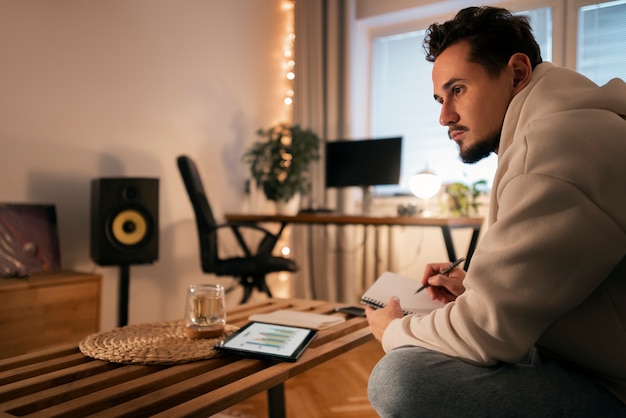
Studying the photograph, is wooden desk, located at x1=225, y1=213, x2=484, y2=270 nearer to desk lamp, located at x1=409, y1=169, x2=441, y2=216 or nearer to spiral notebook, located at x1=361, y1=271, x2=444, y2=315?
desk lamp, located at x1=409, y1=169, x2=441, y2=216

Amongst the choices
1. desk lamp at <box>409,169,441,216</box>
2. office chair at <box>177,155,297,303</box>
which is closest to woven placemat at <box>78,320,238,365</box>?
office chair at <box>177,155,297,303</box>

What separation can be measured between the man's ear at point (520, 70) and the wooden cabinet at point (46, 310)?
1.90m

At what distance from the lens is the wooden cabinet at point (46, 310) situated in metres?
1.97

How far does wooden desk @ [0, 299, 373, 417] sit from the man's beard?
1.68 ft

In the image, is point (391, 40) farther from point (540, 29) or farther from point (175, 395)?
point (175, 395)

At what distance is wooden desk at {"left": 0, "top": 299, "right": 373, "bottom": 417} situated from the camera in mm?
790

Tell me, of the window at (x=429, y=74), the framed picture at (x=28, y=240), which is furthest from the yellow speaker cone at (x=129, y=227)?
the window at (x=429, y=74)

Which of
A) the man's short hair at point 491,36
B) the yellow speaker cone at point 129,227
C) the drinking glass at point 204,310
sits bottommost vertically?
the drinking glass at point 204,310

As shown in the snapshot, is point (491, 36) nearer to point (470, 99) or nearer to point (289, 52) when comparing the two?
point (470, 99)

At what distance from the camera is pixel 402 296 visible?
1.32 metres

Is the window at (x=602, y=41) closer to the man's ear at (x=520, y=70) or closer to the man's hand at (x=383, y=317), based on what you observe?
the man's ear at (x=520, y=70)

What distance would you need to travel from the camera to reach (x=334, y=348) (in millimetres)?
1156

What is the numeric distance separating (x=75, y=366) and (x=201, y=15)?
115 inches

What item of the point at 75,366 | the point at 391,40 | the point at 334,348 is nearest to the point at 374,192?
the point at 391,40
